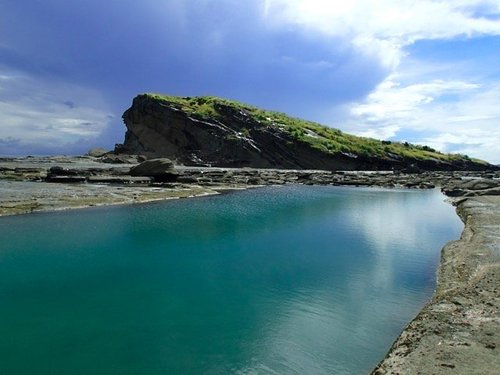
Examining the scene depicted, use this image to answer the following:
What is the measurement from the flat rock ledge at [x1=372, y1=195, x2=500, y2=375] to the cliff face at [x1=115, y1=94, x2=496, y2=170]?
115111 millimetres

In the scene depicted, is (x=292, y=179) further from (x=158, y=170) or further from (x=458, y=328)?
(x=458, y=328)

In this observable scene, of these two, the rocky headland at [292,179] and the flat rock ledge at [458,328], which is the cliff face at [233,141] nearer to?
the rocky headland at [292,179]

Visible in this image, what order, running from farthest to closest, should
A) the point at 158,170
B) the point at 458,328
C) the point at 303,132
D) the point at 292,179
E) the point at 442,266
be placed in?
the point at 303,132
the point at 292,179
the point at 158,170
the point at 442,266
the point at 458,328

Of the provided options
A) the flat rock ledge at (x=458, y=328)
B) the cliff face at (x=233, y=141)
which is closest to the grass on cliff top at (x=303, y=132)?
the cliff face at (x=233, y=141)

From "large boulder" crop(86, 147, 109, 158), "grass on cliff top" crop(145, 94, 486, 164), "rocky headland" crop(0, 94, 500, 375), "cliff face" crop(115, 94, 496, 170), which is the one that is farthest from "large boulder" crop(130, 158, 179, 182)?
"large boulder" crop(86, 147, 109, 158)

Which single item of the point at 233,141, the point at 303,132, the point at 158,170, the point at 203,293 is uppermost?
the point at 303,132

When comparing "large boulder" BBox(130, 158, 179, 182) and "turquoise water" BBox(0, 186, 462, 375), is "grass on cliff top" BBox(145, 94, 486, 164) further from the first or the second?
"turquoise water" BBox(0, 186, 462, 375)

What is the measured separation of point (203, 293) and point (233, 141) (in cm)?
11836

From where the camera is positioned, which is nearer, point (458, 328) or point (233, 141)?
point (458, 328)

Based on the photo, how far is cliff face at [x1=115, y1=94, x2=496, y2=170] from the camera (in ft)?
457

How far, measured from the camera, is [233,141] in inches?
5413

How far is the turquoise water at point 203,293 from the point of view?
1438 centimetres

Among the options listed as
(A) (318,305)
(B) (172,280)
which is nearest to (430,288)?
(A) (318,305)

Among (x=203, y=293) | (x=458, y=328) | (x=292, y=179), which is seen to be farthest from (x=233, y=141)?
(x=458, y=328)
